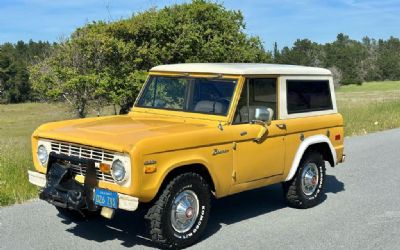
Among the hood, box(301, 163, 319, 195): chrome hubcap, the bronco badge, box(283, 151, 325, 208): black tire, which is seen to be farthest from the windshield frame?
box(301, 163, 319, 195): chrome hubcap

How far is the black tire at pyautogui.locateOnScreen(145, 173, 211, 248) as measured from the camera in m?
5.23

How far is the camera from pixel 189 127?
19.1ft

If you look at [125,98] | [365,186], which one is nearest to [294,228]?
[365,186]

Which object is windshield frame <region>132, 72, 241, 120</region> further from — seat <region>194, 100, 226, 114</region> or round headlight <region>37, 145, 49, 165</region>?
round headlight <region>37, 145, 49, 165</region>

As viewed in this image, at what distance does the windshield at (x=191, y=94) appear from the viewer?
6.23 meters

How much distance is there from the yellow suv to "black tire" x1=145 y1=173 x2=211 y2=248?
10 millimetres

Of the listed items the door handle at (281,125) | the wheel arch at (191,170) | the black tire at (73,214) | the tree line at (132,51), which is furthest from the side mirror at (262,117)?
the tree line at (132,51)

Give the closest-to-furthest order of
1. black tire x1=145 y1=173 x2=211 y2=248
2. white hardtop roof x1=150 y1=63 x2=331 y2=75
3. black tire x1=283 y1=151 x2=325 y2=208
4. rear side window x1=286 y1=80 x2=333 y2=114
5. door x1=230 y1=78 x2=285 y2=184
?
black tire x1=145 y1=173 x2=211 y2=248
door x1=230 y1=78 x2=285 y2=184
white hardtop roof x1=150 y1=63 x2=331 y2=75
rear side window x1=286 y1=80 x2=333 y2=114
black tire x1=283 y1=151 x2=325 y2=208

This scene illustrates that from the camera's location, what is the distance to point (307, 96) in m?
7.24

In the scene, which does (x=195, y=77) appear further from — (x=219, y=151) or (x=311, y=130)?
(x=311, y=130)

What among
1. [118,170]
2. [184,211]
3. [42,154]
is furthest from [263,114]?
[42,154]

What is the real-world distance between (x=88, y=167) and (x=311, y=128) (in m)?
3.25

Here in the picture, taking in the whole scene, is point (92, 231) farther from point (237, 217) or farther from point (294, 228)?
point (294, 228)

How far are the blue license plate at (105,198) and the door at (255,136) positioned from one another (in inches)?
59.9
